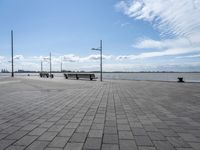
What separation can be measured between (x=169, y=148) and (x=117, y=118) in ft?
7.48

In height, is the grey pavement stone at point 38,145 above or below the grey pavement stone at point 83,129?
below

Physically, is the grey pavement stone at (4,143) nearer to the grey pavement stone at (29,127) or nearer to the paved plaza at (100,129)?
the paved plaza at (100,129)

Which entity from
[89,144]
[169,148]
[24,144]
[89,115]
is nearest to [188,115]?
[169,148]

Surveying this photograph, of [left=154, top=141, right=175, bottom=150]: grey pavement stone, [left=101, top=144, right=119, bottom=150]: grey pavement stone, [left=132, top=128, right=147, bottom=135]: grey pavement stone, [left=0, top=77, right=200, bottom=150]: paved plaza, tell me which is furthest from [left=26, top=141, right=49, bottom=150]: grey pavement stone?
[left=154, top=141, right=175, bottom=150]: grey pavement stone

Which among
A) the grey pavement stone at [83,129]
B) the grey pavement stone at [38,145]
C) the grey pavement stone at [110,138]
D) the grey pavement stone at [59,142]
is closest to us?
the grey pavement stone at [38,145]

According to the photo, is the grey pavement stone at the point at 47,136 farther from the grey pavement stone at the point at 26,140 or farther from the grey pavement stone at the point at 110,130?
the grey pavement stone at the point at 110,130

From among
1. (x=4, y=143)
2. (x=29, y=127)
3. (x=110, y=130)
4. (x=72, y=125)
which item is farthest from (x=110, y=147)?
(x=29, y=127)

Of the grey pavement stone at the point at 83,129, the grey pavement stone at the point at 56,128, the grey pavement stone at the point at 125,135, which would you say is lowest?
the grey pavement stone at the point at 56,128

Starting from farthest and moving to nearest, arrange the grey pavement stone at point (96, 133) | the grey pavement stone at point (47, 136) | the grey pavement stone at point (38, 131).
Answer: the grey pavement stone at point (38, 131) < the grey pavement stone at point (96, 133) < the grey pavement stone at point (47, 136)

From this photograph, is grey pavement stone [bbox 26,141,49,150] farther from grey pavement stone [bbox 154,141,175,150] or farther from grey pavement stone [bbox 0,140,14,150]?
grey pavement stone [bbox 154,141,175,150]

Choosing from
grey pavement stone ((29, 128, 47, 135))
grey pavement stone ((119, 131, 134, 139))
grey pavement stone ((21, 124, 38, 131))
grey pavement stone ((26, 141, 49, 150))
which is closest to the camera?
grey pavement stone ((26, 141, 49, 150))

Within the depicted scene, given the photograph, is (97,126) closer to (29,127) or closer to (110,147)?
(110,147)

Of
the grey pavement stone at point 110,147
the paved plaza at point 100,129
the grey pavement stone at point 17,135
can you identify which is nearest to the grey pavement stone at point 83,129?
the paved plaza at point 100,129

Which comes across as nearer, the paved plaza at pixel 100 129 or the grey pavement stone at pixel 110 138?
the paved plaza at pixel 100 129
